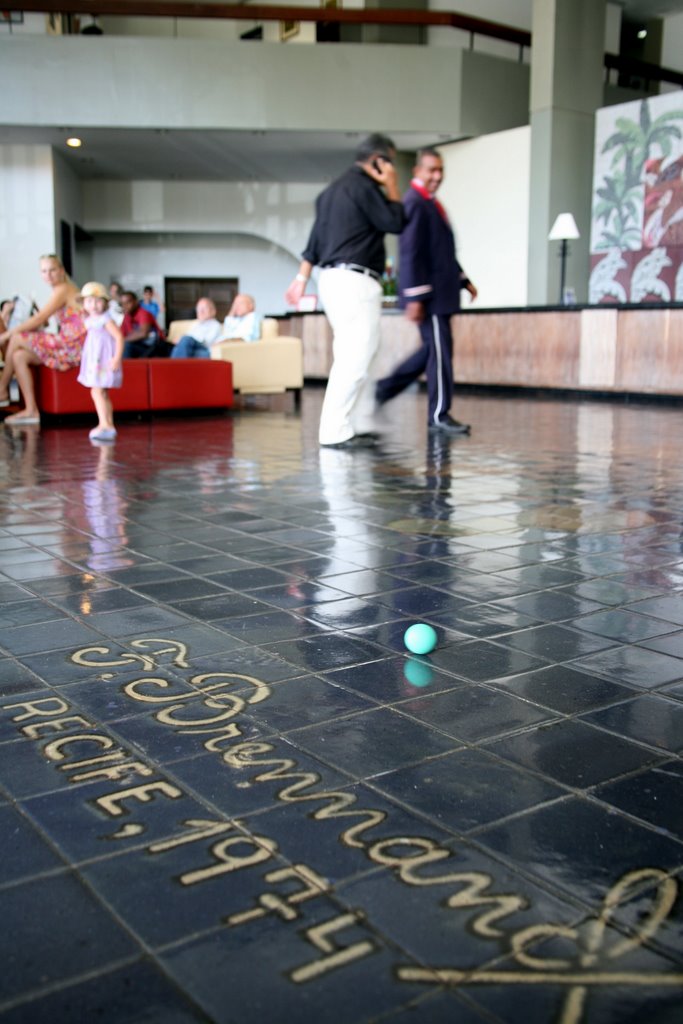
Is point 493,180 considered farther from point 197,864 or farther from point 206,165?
point 197,864

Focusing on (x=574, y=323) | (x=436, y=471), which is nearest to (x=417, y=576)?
(x=436, y=471)

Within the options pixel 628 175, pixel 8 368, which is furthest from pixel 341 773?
pixel 628 175

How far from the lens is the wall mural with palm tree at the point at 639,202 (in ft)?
43.2

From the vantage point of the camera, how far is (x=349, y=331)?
20.9 feet

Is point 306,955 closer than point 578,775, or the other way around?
point 306,955

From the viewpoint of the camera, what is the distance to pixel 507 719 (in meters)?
1.99

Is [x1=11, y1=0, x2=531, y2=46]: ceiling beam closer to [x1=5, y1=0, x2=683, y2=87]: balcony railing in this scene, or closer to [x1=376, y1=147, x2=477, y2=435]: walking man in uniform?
[x1=5, y1=0, x2=683, y2=87]: balcony railing

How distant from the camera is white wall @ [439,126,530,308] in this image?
1495 centimetres

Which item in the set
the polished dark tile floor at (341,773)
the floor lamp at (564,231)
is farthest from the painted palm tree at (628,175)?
the polished dark tile floor at (341,773)

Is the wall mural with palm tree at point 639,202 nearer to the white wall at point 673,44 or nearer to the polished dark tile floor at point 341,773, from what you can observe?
the white wall at point 673,44

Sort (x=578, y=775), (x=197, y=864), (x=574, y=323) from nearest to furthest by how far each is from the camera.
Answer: (x=197, y=864)
(x=578, y=775)
(x=574, y=323)

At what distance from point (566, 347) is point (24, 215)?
354 inches

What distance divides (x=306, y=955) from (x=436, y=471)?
4402 millimetres

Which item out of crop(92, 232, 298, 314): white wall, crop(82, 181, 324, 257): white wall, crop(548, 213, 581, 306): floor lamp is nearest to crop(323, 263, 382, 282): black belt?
crop(548, 213, 581, 306): floor lamp
